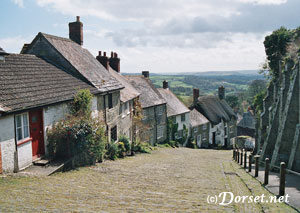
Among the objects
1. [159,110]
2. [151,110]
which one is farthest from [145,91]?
[159,110]

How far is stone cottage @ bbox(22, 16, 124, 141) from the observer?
16.6 metres

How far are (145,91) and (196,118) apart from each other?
1338 centimetres

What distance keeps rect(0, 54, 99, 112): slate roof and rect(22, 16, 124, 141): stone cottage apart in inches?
34.2

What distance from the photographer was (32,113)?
11281 mm

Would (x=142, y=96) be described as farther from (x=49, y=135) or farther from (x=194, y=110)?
(x=49, y=135)

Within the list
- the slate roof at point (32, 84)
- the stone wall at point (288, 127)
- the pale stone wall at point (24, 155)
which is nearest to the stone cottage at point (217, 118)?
the stone wall at point (288, 127)

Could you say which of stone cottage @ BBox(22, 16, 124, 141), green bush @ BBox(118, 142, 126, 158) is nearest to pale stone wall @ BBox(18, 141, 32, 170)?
stone cottage @ BBox(22, 16, 124, 141)

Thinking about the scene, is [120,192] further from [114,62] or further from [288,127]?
[114,62]

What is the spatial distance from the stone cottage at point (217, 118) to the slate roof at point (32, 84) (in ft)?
103

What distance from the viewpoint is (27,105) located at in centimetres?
1034

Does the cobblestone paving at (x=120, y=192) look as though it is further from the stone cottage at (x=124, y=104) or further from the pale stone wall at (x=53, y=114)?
the stone cottage at (x=124, y=104)

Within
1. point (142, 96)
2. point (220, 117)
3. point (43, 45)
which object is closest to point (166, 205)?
point (43, 45)

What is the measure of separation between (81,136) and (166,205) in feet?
21.2

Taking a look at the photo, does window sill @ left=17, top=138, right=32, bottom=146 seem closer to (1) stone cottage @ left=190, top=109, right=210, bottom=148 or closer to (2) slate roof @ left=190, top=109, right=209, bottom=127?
(1) stone cottage @ left=190, top=109, right=210, bottom=148
